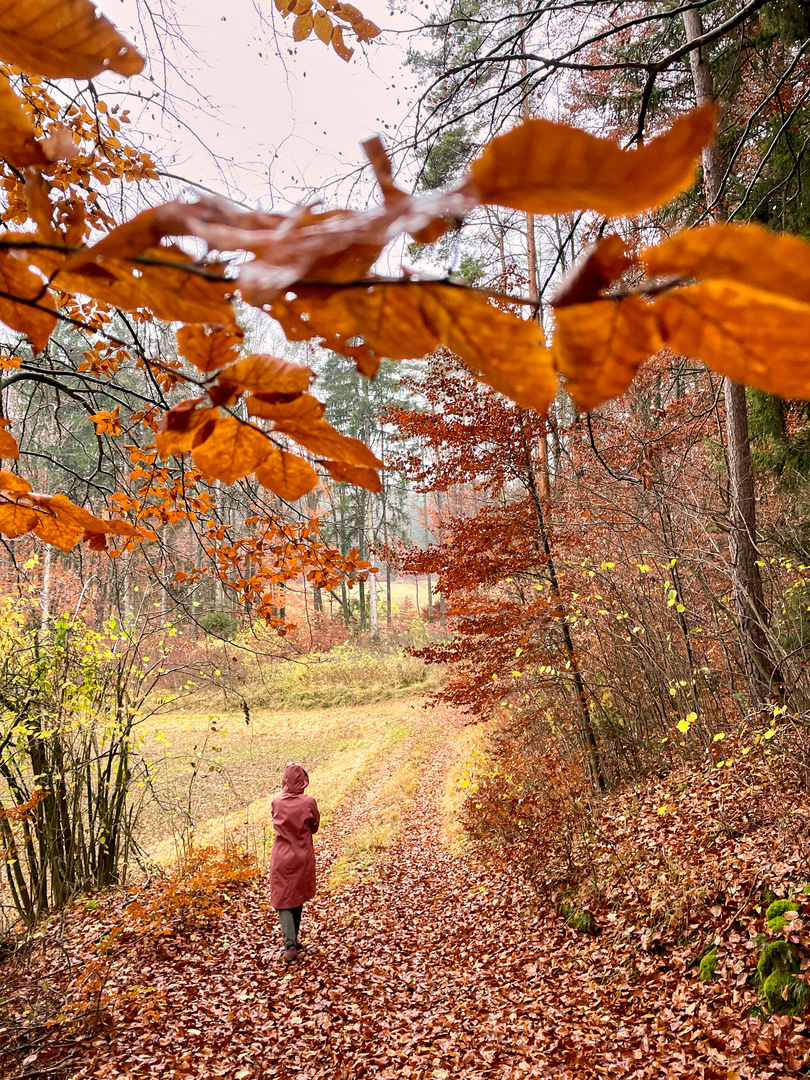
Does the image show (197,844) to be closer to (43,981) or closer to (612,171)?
(43,981)

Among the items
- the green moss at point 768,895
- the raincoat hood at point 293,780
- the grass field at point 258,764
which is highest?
the raincoat hood at point 293,780

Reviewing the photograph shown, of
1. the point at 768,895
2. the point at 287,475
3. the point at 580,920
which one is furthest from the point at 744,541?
the point at 287,475

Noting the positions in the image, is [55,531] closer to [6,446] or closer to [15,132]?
[6,446]

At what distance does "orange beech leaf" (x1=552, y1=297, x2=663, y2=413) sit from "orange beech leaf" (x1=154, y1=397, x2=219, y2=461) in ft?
0.87

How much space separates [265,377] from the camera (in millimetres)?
429

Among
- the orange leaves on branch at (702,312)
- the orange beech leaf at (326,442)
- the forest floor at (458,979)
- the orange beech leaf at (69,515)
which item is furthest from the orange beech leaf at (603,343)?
the forest floor at (458,979)

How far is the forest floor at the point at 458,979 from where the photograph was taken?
320cm

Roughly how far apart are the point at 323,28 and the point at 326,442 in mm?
1618

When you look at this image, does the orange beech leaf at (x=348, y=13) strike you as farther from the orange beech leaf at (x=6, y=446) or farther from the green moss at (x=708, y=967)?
the green moss at (x=708, y=967)

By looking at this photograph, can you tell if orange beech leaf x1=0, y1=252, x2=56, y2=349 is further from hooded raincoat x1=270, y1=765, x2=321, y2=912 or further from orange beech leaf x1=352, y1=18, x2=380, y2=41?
hooded raincoat x1=270, y1=765, x2=321, y2=912

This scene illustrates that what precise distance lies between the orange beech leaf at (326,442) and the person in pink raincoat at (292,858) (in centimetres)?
542

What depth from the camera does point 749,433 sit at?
16.3ft

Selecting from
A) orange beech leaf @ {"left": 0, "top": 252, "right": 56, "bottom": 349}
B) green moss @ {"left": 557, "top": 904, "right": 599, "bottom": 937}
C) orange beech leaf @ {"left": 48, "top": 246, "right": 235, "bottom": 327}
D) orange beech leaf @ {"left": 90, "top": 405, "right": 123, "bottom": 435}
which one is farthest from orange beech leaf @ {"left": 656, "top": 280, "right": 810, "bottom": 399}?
green moss @ {"left": 557, "top": 904, "right": 599, "bottom": 937}

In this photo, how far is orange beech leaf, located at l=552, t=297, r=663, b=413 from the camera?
286 mm
